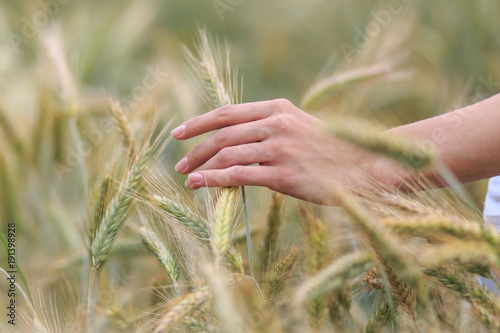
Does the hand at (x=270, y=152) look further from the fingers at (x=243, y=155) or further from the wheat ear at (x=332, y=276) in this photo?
the wheat ear at (x=332, y=276)

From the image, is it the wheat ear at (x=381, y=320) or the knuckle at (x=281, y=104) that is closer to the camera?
the wheat ear at (x=381, y=320)

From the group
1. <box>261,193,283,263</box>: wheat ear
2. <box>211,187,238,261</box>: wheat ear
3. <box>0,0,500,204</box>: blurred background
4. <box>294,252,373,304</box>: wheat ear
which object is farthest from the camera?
<box>0,0,500,204</box>: blurred background

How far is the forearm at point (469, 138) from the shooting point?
0.76 metres

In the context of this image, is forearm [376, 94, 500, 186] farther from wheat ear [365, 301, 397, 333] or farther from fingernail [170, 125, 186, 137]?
fingernail [170, 125, 186, 137]

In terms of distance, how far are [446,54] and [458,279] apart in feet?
4.83

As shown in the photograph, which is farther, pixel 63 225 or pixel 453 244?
pixel 63 225

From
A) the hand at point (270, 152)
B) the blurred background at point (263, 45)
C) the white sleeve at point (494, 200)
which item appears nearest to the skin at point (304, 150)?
the hand at point (270, 152)

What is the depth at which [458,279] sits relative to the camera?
60 cm

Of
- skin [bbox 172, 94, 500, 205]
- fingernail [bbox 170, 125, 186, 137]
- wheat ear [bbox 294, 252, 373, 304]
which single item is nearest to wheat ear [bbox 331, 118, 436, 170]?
wheat ear [bbox 294, 252, 373, 304]

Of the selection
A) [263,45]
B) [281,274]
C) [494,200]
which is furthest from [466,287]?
[263,45]

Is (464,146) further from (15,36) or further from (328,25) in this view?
(15,36)

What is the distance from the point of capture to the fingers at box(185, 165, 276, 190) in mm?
844

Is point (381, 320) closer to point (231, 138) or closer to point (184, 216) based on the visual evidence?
point (184, 216)

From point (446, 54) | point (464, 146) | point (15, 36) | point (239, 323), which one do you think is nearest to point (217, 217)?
point (239, 323)
